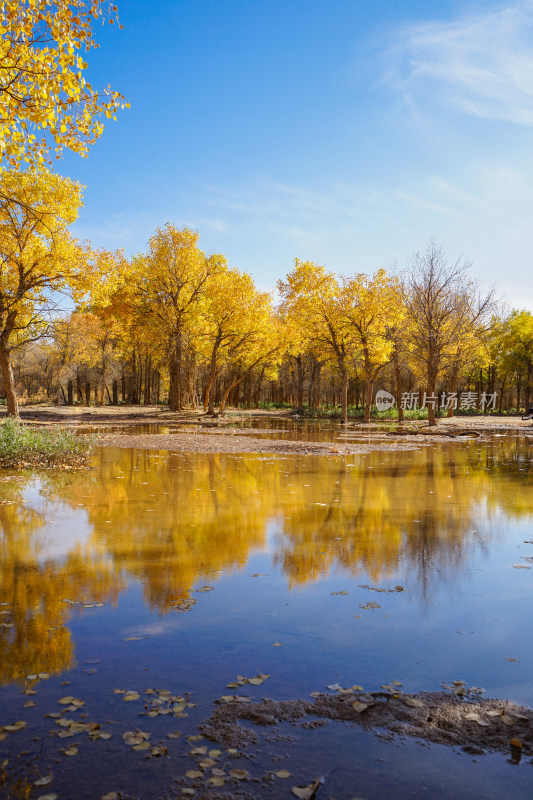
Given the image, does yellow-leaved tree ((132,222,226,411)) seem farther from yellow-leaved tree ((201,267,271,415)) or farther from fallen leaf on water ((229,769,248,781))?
fallen leaf on water ((229,769,248,781))

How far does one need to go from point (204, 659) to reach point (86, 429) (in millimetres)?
24566

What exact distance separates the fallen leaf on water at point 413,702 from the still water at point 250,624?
0.21 metres

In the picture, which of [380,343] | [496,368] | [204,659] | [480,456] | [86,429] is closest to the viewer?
[204,659]

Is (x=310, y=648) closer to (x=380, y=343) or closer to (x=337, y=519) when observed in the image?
(x=337, y=519)

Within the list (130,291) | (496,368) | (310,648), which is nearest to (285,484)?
(310,648)

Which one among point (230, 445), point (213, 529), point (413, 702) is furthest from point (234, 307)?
point (413, 702)

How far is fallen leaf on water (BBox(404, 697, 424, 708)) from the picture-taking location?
355 centimetres

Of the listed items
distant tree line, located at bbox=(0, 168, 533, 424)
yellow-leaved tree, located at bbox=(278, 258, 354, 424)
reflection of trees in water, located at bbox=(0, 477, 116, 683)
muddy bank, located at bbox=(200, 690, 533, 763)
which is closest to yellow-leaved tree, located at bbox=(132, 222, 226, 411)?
distant tree line, located at bbox=(0, 168, 533, 424)

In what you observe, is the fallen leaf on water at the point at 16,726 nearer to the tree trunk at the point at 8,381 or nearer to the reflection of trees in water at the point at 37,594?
the reflection of trees in water at the point at 37,594

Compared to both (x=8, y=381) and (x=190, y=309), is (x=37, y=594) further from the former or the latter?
(x=190, y=309)

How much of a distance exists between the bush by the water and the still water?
362cm

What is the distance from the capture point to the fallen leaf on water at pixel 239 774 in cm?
290

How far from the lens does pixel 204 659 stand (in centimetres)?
413

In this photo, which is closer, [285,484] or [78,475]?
[285,484]
